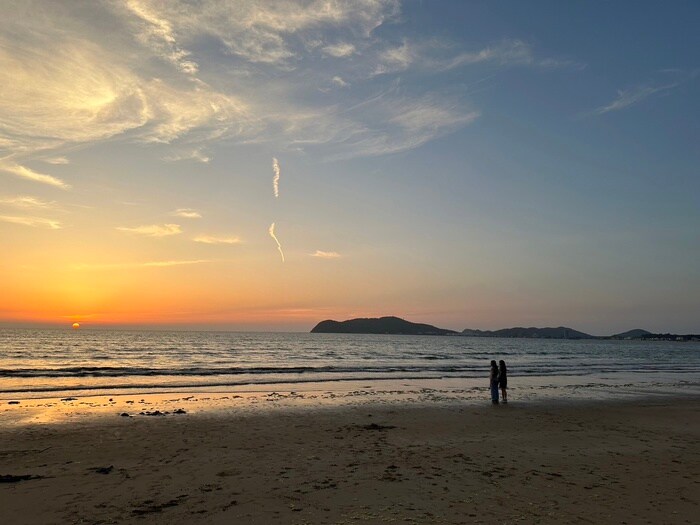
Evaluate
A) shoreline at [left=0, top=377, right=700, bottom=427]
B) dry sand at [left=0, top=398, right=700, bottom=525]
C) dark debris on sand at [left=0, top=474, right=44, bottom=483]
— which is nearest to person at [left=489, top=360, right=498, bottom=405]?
shoreline at [left=0, top=377, right=700, bottom=427]

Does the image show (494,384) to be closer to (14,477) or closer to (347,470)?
(347,470)

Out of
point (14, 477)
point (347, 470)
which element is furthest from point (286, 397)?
point (14, 477)

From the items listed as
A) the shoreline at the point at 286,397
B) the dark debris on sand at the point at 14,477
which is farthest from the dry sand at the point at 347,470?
the shoreline at the point at 286,397

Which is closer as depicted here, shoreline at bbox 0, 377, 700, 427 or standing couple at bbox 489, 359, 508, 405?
shoreline at bbox 0, 377, 700, 427

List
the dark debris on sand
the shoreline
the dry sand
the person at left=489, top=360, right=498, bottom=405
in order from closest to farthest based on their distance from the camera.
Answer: the dry sand, the dark debris on sand, the shoreline, the person at left=489, top=360, right=498, bottom=405

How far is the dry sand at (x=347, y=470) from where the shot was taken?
800 cm

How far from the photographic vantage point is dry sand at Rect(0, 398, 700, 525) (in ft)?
26.2

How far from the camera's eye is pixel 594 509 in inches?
324

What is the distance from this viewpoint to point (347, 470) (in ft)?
34.7

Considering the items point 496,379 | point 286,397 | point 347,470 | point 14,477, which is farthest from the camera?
point 286,397

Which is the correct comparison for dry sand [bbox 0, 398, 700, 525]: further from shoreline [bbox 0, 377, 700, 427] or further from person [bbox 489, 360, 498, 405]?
person [bbox 489, 360, 498, 405]

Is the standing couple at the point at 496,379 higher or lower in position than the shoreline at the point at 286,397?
higher

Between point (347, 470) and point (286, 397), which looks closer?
point (347, 470)

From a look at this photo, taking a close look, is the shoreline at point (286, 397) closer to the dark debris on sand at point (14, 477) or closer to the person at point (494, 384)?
the person at point (494, 384)
